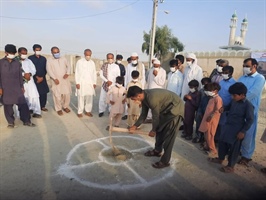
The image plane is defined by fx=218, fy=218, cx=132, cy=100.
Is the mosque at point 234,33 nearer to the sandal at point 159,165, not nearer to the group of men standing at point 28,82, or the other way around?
the group of men standing at point 28,82

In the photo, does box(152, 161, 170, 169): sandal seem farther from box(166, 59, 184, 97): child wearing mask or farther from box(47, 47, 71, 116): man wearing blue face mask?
box(47, 47, 71, 116): man wearing blue face mask

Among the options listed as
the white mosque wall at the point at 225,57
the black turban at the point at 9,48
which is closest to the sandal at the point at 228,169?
the black turban at the point at 9,48

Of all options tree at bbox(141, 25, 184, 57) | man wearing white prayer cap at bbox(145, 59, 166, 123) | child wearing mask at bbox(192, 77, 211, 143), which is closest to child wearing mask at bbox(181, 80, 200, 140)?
child wearing mask at bbox(192, 77, 211, 143)

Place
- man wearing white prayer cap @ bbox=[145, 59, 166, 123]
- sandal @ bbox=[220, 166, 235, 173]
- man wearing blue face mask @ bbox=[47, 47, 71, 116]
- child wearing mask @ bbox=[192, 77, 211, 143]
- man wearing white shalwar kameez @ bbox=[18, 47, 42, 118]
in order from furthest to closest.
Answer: man wearing blue face mask @ bbox=[47, 47, 71, 116] → man wearing white prayer cap @ bbox=[145, 59, 166, 123] → man wearing white shalwar kameez @ bbox=[18, 47, 42, 118] → child wearing mask @ bbox=[192, 77, 211, 143] → sandal @ bbox=[220, 166, 235, 173]

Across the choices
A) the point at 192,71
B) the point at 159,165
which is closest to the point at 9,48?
the point at 159,165

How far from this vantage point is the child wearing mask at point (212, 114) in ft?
14.3

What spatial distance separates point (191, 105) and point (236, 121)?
1.62m

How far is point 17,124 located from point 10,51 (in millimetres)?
1958

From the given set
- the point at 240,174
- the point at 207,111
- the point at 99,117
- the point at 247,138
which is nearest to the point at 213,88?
the point at 207,111

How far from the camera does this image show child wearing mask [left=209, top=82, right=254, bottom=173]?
3.60 metres

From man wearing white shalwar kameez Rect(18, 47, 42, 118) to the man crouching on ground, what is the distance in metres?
3.94

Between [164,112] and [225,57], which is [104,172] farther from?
[225,57]

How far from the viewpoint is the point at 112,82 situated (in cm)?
700

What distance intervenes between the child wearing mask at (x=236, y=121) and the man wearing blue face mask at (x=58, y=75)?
4990 millimetres
